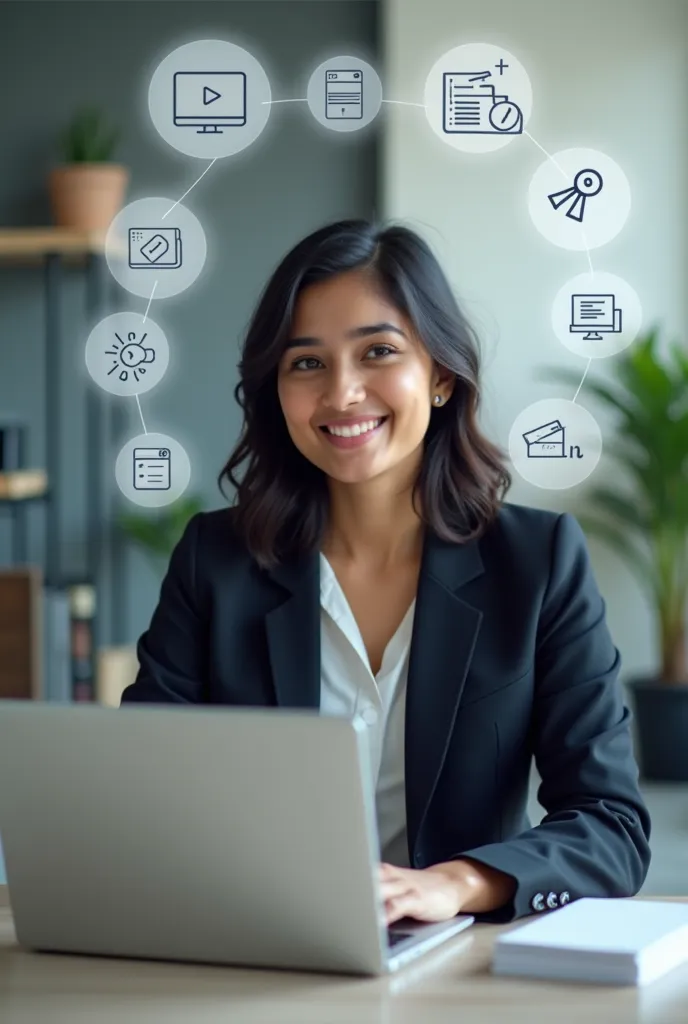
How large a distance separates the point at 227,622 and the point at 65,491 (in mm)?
3103

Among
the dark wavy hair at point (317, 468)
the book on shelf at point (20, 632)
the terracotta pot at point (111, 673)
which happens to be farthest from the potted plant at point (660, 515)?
the dark wavy hair at point (317, 468)

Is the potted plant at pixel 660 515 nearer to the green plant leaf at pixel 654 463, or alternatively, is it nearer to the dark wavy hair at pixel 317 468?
the green plant leaf at pixel 654 463

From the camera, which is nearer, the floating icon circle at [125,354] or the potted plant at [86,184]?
the floating icon circle at [125,354]

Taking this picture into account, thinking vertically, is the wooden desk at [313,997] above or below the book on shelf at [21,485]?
above

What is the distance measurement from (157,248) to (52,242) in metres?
1.74

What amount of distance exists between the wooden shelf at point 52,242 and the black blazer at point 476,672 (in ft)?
8.78

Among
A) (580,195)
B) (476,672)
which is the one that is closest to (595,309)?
(580,195)

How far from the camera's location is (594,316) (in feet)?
8.82

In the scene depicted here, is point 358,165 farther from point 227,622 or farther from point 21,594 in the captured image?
point 227,622

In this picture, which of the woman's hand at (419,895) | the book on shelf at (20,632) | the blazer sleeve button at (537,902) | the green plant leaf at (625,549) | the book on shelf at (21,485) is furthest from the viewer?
the green plant leaf at (625,549)

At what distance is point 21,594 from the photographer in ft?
13.1

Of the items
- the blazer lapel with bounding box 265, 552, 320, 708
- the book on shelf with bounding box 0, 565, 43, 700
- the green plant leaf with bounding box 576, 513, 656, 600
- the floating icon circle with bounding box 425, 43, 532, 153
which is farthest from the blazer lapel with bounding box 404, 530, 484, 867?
the green plant leaf with bounding box 576, 513, 656, 600

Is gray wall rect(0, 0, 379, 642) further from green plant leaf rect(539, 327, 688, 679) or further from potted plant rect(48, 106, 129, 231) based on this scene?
green plant leaf rect(539, 327, 688, 679)

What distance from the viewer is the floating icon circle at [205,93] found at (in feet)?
8.68
